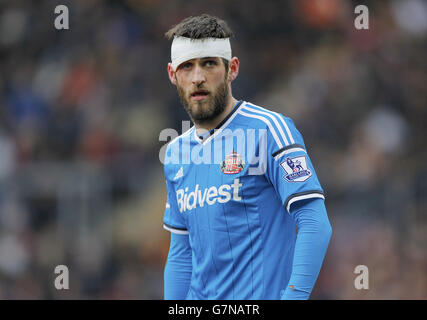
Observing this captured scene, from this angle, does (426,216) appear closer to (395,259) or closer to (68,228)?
(395,259)

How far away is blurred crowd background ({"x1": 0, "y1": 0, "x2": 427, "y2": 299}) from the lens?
7680 millimetres

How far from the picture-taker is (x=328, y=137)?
8.53 meters

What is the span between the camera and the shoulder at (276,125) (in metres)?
3.33

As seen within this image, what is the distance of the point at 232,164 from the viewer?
347 centimetres

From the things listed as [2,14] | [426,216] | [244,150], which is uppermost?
[2,14]

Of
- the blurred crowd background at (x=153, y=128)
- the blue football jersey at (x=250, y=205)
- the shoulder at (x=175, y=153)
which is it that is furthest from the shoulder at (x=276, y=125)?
the blurred crowd background at (x=153, y=128)

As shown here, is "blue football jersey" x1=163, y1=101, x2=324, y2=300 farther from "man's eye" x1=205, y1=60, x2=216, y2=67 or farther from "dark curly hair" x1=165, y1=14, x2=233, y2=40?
"dark curly hair" x1=165, y1=14, x2=233, y2=40

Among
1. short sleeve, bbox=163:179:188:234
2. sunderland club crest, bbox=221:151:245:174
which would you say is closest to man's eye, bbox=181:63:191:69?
sunderland club crest, bbox=221:151:245:174

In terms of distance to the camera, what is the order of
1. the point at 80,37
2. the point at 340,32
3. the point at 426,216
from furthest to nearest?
the point at 80,37, the point at 340,32, the point at 426,216

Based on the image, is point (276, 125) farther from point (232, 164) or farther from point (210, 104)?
point (210, 104)

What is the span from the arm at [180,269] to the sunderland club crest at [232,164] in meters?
0.64

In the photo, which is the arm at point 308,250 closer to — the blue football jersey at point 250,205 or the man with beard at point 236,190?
the man with beard at point 236,190

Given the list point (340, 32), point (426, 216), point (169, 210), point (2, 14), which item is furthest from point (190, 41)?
point (2, 14)
